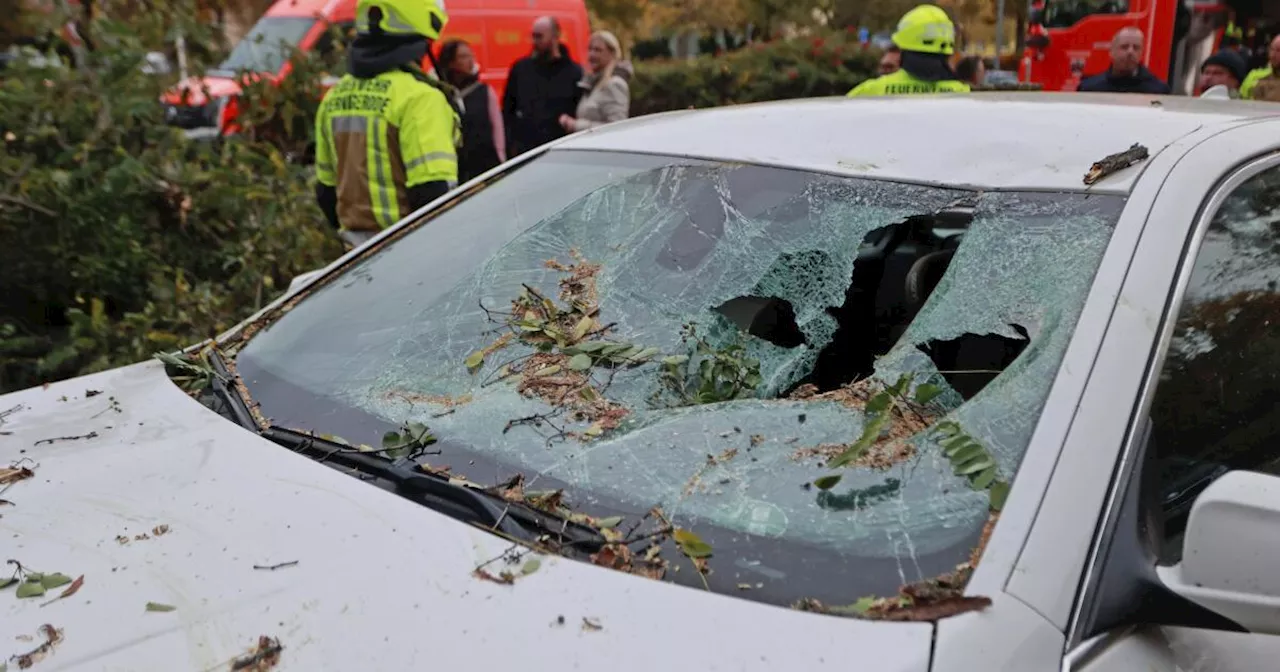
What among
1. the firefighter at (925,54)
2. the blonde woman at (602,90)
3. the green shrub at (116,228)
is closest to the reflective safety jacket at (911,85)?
the firefighter at (925,54)

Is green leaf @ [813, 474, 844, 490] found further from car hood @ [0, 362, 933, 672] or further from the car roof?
the car roof

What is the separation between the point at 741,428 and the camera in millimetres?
1696

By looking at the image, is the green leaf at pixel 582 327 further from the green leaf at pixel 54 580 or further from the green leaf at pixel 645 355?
the green leaf at pixel 54 580

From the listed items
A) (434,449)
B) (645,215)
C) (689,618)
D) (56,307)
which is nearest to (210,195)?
(56,307)

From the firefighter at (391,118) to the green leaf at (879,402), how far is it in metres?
2.65

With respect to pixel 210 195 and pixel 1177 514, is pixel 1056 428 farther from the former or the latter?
pixel 210 195

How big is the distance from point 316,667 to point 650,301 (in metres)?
1.04

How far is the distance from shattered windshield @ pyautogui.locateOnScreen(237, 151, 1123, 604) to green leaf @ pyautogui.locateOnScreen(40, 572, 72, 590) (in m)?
0.50

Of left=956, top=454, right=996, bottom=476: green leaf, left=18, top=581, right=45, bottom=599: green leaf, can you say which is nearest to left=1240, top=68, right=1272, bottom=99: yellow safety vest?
left=956, top=454, right=996, bottom=476: green leaf

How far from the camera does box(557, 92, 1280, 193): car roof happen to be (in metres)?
1.81

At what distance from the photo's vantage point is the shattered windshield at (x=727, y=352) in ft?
4.72

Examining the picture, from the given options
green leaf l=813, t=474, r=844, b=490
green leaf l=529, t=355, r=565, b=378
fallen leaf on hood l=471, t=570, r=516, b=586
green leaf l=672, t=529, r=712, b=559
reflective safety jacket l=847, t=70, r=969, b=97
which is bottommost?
fallen leaf on hood l=471, t=570, r=516, b=586

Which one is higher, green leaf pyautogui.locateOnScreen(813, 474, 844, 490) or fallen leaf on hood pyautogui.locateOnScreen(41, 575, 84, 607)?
green leaf pyautogui.locateOnScreen(813, 474, 844, 490)

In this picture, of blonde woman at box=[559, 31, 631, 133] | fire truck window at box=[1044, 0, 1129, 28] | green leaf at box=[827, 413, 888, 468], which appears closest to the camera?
green leaf at box=[827, 413, 888, 468]
